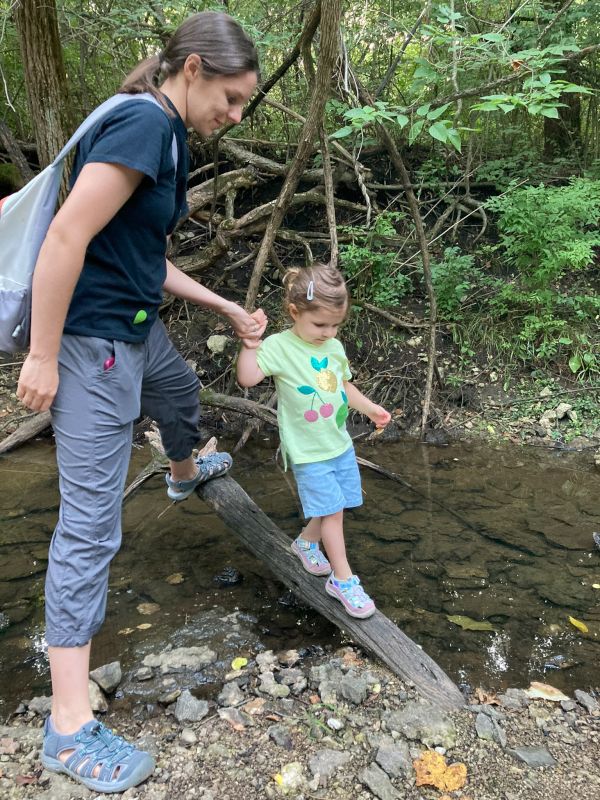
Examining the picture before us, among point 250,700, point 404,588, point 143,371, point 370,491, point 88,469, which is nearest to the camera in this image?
point 88,469

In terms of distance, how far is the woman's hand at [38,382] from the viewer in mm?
1607

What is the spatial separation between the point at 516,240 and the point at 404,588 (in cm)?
388

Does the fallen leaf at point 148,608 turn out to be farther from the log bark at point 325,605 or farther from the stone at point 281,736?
the stone at point 281,736

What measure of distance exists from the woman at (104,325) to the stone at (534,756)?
1189mm

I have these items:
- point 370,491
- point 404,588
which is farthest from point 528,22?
point 404,588

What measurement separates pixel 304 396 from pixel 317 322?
292mm

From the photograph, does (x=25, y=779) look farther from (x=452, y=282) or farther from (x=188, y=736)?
(x=452, y=282)

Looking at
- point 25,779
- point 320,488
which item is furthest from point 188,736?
point 320,488

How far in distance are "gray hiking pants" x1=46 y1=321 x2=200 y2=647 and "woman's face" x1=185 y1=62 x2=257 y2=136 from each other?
0.69 meters

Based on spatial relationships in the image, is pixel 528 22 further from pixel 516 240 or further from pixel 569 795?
pixel 569 795

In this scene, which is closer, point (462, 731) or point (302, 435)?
point (462, 731)

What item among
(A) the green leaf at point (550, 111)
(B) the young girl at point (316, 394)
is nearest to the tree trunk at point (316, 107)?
(A) the green leaf at point (550, 111)

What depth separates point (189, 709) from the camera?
2.22 meters

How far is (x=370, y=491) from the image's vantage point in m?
4.25
